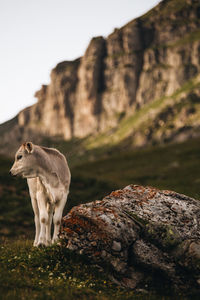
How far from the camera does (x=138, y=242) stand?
35.5 feet

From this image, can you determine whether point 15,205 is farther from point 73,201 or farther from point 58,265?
point 58,265

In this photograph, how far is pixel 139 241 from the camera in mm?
10859

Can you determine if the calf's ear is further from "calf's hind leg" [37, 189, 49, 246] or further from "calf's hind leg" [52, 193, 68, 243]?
"calf's hind leg" [52, 193, 68, 243]

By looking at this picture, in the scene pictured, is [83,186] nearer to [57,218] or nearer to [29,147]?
[57,218]

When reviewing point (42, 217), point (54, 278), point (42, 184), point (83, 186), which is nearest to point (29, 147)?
point (42, 184)

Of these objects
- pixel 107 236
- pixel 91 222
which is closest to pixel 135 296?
pixel 107 236

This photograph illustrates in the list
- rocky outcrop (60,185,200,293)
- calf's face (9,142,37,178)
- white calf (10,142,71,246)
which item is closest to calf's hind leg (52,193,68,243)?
white calf (10,142,71,246)

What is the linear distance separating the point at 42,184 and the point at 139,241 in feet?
16.4

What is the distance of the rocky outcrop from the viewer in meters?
10.3

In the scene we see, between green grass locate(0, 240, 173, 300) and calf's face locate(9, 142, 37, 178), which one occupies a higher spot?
calf's face locate(9, 142, 37, 178)

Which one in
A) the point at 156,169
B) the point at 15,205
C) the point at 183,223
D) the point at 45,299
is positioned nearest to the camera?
the point at 45,299

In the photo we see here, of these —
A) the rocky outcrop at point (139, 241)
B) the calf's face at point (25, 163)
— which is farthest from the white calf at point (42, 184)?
the rocky outcrop at point (139, 241)

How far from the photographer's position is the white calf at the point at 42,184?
43.2ft

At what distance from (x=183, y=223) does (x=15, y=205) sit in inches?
1035
